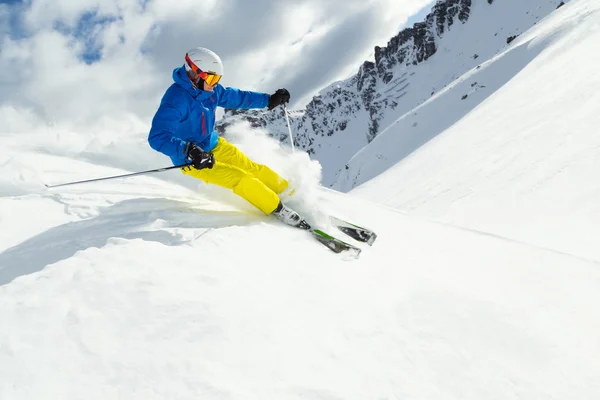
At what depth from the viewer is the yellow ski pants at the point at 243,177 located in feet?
16.6

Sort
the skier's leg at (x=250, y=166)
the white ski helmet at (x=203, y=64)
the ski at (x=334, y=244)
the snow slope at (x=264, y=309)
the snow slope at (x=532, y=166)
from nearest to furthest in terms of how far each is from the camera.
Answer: the snow slope at (x=264, y=309) < the ski at (x=334, y=244) < the white ski helmet at (x=203, y=64) < the skier's leg at (x=250, y=166) < the snow slope at (x=532, y=166)

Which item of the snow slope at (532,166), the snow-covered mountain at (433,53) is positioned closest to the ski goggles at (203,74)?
the snow slope at (532,166)

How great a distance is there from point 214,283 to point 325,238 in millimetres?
1834

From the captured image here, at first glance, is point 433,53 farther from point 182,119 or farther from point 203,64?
point 182,119

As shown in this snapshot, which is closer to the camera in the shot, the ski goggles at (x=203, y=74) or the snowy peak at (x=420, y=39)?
the ski goggles at (x=203, y=74)

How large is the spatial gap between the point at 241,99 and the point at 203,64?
141 cm

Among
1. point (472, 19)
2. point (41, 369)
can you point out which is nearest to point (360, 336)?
point (41, 369)

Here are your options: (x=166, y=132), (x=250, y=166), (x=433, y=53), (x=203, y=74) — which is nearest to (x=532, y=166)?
(x=250, y=166)

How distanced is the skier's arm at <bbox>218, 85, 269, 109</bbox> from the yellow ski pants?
33.5 inches

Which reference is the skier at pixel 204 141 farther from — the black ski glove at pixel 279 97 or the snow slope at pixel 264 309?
the black ski glove at pixel 279 97

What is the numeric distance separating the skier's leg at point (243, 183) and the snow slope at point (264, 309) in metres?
0.23

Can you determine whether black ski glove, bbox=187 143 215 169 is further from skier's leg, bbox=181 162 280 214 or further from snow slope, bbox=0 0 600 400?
snow slope, bbox=0 0 600 400

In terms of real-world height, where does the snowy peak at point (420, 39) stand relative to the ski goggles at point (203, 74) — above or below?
above

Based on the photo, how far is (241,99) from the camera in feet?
22.0
